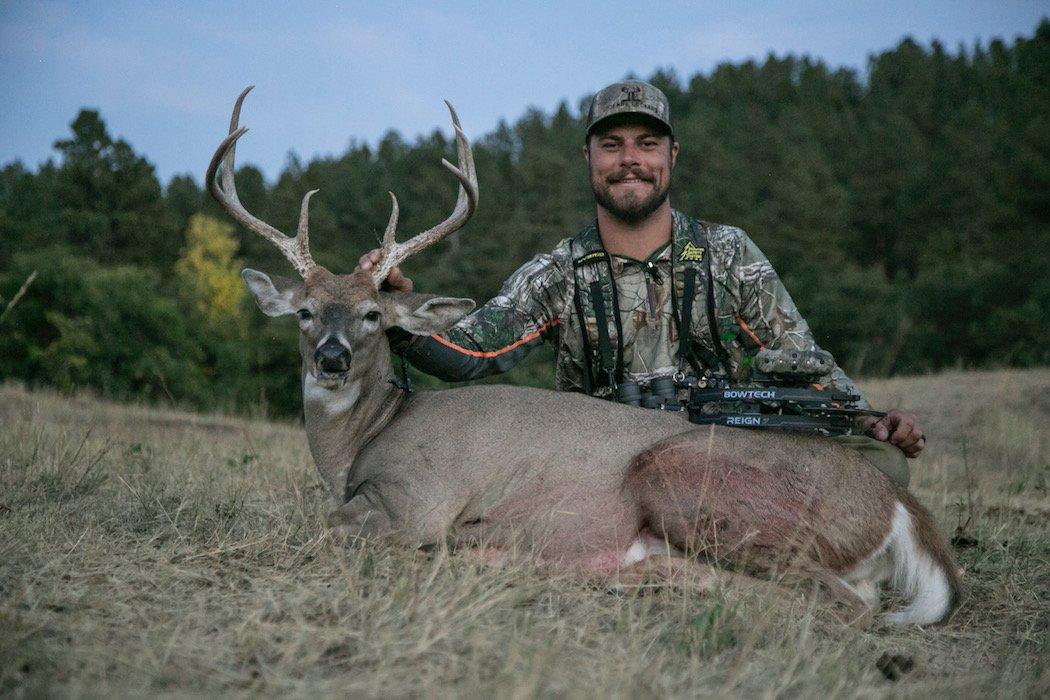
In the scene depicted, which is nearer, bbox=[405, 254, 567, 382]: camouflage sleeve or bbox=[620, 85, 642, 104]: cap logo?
bbox=[405, 254, 567, 382]: camouflage sleeve

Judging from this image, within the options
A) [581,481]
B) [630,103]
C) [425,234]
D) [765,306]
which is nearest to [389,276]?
[425,234]

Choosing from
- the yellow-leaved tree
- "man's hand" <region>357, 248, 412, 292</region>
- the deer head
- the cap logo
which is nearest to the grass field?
the deer head

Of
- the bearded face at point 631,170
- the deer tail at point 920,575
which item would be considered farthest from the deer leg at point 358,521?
the bearded face at point 631,170

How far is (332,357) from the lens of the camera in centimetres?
409

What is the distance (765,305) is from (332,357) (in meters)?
2.66

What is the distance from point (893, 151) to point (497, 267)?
30.0m

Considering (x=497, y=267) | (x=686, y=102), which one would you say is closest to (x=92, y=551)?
(x=497, y=267)

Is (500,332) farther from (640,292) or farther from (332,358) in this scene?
(332,358)

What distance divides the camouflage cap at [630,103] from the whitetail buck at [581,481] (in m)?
1.42

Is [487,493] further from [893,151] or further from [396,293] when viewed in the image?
[893,151]

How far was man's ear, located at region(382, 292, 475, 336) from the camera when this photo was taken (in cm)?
463

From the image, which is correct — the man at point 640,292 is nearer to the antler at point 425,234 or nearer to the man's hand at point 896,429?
the antler at point 425,234

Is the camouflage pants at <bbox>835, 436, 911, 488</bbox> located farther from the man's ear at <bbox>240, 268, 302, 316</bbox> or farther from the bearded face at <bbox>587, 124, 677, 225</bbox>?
the man's ear at <bbox>240, 268, 302, 316</bbox>

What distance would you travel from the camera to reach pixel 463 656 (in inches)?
100
